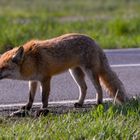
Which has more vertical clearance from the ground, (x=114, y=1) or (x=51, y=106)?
(x=51, y=106)

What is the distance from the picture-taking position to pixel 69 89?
10.1 m

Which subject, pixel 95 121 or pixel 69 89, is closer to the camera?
pixel 95 121

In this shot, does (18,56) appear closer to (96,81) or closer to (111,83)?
(96,81)

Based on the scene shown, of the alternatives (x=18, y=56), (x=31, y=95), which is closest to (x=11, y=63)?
(x=18, y=56)

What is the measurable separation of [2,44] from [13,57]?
5.68 meters

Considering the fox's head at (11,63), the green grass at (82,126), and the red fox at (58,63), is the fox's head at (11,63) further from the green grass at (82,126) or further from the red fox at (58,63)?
the green grass at (82,126)

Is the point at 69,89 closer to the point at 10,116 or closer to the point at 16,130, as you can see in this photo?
the point at 10,116

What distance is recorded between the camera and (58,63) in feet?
28.4

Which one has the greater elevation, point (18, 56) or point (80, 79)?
point (18, 56)

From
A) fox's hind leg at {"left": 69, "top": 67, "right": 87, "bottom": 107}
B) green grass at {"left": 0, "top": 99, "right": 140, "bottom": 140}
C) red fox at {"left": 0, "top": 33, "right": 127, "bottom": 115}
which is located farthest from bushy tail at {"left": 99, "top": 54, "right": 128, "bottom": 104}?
green grass at {"left": 0, "top": 99, "right": 140, "bottom": 140}

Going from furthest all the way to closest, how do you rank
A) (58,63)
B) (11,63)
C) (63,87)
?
(63,87)
(58,63)
(11,63)

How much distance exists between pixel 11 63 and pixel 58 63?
0.71 metres

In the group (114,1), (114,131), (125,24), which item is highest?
(114,131)

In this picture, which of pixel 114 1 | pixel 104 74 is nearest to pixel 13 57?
pixel 104 74
